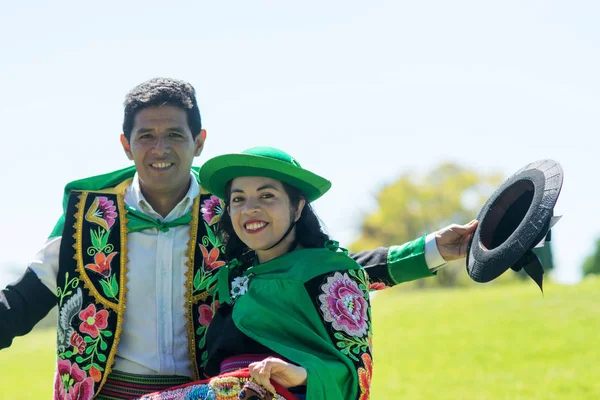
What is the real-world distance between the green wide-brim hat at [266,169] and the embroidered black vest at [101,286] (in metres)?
0.47

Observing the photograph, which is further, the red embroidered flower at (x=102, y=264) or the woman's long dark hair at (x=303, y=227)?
the red embroidered flower at (x=102, y=264)

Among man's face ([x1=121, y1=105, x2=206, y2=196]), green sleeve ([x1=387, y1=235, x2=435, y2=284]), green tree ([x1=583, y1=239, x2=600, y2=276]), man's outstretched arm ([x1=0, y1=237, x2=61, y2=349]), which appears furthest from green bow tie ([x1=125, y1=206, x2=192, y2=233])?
green tree ([x1=583, y1=239, x2=600, y2=276])

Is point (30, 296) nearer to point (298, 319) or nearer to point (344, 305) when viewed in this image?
point (298, 319)

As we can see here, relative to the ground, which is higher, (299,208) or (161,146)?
(161,146)

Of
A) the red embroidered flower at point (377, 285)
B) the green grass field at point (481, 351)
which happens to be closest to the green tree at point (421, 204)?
the green grass field at point (481, 351)

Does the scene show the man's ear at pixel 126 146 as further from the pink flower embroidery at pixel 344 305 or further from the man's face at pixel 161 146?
the pink flower embroidery at pixel 344 305

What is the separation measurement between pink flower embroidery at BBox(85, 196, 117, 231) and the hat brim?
2.04 ft

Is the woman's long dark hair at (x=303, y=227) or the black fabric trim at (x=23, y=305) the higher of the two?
the woman's long dark hair at (x=303, y=227)

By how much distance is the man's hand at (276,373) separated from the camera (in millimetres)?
3375

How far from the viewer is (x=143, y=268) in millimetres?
4348

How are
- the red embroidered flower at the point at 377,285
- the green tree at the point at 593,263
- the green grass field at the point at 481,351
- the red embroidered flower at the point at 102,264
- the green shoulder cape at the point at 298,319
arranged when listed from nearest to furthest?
1. the green shoulder cape at the point at 298,319
2. the red embroidered flower at the point at 102,264
3. the red embroidered flower at the point at 377,285
4. the green grass field at the point at 481,351
5. the green tree at the point at 593,263

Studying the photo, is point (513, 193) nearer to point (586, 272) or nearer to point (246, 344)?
point (246, 344)

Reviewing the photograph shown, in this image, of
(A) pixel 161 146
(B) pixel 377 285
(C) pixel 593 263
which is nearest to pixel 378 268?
(B) pixel 377 285

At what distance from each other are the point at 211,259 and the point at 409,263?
1.01m
